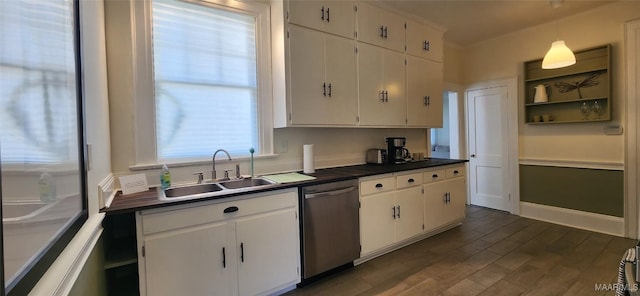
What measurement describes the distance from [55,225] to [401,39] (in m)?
3.54

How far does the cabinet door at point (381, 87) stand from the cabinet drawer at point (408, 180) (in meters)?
0.68

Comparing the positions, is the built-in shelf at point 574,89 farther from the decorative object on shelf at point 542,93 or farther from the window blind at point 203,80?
the window blind at point 203,80

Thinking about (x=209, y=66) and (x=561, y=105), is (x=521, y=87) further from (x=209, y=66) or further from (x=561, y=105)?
(x=209, y=66)

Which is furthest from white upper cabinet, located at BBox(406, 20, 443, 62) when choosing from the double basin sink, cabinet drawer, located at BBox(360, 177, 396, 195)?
the double basin sink

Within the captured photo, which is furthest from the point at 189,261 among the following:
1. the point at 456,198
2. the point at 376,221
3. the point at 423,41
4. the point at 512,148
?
the point at 512,148

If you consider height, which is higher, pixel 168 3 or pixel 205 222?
pixel 168 3

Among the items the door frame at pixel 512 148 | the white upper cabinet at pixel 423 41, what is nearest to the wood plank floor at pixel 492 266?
the door frame at pixel 512 148

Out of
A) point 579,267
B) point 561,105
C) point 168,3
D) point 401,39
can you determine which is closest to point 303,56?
point 168,3

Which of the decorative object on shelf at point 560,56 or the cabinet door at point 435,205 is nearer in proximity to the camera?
the decorative object on shelf at point 560,56

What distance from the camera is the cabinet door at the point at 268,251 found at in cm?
205

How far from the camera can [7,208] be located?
1.94ft

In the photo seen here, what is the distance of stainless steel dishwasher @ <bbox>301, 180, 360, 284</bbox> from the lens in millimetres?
2346

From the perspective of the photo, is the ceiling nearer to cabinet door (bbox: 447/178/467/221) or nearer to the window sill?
cabinet door (bbox: 447/178/467/221)

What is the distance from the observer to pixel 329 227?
97.0 inches
